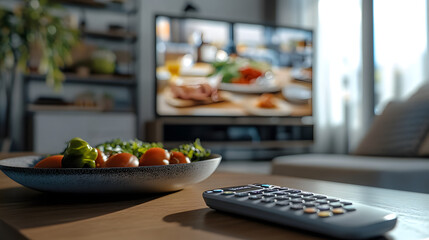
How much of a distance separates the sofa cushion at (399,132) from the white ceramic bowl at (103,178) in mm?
1617

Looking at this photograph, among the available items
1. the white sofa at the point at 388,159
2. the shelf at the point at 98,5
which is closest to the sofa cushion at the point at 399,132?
the white sofa at the point at 388,159

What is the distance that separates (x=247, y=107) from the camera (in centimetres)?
437

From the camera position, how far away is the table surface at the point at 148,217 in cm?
40

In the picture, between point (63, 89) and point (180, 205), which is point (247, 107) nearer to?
point (63, 89)

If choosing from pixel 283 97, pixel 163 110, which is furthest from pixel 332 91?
pixel 163 110

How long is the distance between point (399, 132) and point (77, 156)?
1753mm

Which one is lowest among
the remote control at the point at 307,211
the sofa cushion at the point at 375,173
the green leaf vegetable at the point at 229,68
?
the sofa cushion at the point at 375,173

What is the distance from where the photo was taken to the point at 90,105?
4.15m

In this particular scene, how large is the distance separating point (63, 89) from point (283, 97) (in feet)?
7.35

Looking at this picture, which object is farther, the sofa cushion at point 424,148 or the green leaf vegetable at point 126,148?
the sofa cushion at point 424,148

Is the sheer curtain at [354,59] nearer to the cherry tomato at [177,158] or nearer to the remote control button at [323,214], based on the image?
the cherry tomato at [177,158]

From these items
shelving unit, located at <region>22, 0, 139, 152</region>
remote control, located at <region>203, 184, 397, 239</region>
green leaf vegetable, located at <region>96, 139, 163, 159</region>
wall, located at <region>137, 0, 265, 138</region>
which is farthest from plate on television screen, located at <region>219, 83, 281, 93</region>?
remote control, located at <region>203, 184, 397, 239</region>

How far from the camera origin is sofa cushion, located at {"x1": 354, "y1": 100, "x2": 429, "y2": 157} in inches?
76.5

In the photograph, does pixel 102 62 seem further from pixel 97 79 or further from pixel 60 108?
pixel 60 108
